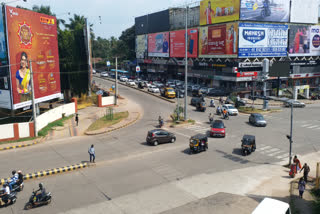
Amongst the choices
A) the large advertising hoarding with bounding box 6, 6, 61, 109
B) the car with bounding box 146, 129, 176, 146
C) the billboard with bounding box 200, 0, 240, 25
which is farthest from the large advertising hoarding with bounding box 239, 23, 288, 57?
the car with bounding box 146, 129, 176, 146

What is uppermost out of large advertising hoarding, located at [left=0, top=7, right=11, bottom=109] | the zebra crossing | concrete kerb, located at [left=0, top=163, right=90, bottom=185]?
large advertising hoarding, located at [left=0, top=7, right=11, bottom=109]

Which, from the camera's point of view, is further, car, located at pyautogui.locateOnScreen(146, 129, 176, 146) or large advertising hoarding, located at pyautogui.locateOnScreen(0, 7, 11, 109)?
large advertising hoarding, located at pyautogui.locateOnScreen(0, 7, 11, 109)

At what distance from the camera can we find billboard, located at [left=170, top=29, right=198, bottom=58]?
7925cm

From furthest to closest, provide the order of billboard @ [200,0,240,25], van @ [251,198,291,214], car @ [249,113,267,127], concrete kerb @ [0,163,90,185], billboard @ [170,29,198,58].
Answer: billboard @ [170,29,198,58] → billboard @ [200,0,240,25] → car @ [249,113,267,127] → concrete kerb @ [0,163,90,185] → van @ [251,198,291,214]

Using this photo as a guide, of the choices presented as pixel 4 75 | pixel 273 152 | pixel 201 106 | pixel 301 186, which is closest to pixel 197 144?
pixel 273 152

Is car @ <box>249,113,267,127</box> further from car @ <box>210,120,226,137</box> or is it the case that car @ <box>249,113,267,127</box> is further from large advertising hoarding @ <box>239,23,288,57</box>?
large advertising hoarding @ <box>239,23,288,57</box>

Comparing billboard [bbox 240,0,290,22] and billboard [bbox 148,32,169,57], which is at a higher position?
billboard [bbox 240,0,290,22]

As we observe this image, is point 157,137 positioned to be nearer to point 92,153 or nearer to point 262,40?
point 92,153

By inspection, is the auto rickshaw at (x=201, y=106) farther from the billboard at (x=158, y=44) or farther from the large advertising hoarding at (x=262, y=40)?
the billboard at (x=158, y=44)

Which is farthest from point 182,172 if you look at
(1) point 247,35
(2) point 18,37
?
(1) point 247,35

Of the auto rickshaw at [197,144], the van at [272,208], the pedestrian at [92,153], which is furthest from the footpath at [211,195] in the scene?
the pedestrian at [92,153]

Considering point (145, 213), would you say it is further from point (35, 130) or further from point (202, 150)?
point (35, 130)

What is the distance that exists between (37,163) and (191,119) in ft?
74.2

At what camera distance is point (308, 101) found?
212 feet
